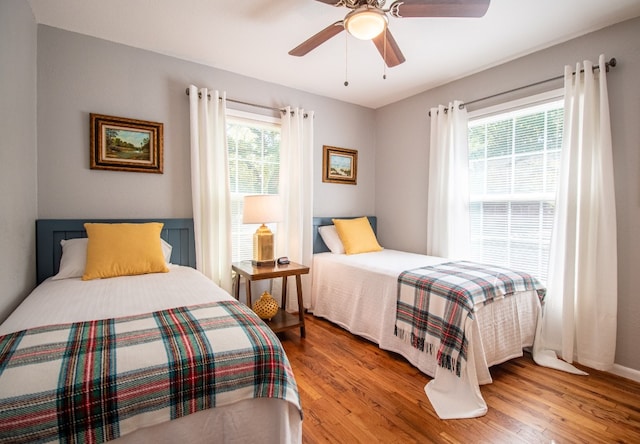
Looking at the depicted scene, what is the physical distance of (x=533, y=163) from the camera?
8.72 feet

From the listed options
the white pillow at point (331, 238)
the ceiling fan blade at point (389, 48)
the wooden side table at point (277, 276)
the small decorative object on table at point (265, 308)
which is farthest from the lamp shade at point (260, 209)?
the ceiling fan blade at point (389, 48)

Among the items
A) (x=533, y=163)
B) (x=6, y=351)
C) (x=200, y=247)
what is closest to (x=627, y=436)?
A: (x=533, y=163)

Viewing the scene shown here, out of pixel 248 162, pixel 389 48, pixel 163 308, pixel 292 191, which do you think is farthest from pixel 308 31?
pixel 163 308

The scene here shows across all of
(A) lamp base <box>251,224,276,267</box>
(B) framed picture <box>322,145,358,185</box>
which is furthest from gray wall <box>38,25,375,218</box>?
(B) framed picture <box>322,145,358,185</box>

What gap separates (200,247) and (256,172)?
98 centimetres

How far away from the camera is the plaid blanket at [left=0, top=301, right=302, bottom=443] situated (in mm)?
864

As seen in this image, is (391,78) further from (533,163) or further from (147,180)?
(147,180)

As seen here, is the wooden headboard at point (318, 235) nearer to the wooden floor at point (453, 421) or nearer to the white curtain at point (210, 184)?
the white curtain at point (210, 184)

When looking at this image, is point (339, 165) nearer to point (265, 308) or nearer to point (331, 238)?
point (331, 238)

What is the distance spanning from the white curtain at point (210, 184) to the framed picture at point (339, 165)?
4.08 feet

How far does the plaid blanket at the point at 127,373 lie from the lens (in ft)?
2.83

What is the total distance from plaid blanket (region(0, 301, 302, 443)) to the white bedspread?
1212 millimetres

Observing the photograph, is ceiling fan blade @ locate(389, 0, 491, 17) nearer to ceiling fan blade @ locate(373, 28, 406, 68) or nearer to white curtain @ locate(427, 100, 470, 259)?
ceiling fan blade @ locate(373, 28, 406, 68)

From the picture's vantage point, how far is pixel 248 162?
3.20 meters
